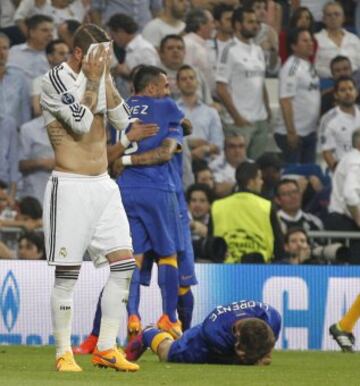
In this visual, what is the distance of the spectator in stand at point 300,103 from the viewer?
20359 millimetres

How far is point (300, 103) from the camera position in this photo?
20.4 meters

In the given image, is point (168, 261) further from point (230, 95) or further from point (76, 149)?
point (230, 95)

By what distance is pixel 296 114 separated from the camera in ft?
67.1

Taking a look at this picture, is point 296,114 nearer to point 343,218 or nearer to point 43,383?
point 343,218

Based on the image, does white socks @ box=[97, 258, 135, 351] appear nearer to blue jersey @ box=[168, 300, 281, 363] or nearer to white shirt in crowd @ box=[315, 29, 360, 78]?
blue jersey @ box=[168, 300, 281, 363]

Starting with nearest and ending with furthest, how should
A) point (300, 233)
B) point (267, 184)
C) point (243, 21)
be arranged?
point (300, 233) < point (267, 184) < point (243, 21)

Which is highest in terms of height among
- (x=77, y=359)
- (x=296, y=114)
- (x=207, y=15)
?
(x=207, y=15)

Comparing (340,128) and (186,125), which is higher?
(186,125)

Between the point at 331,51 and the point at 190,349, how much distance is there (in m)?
10.5

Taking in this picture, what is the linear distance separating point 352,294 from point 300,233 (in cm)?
135

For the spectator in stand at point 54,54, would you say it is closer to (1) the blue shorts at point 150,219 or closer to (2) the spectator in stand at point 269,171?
(2) the spectator in stand at point 269,171

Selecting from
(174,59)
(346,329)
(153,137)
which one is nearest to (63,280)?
(153,137)

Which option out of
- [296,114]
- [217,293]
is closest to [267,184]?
[296,114]

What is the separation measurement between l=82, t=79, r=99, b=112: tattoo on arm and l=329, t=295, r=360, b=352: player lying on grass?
4.33 meters
